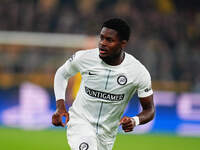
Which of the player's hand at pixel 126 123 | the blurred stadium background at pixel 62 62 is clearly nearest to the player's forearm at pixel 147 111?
the player's hand at pixel 126 123

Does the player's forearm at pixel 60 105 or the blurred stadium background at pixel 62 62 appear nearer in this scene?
the player's forearm at pixel 60 105

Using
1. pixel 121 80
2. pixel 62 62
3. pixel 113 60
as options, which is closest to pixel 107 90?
pixel 121 80

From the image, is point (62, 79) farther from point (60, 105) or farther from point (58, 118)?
point (58, 118)

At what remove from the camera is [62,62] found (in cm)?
1532

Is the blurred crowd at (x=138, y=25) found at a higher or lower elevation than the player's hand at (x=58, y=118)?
lower

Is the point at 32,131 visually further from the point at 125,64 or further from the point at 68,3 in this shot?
the point at 125,64

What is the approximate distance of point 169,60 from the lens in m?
15.5

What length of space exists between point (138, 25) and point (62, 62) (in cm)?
298

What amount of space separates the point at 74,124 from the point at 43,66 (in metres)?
8.93

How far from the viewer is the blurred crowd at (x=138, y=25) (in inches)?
608

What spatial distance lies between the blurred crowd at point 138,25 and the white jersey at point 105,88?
862cm

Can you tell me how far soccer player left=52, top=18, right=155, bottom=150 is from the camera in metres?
6.35

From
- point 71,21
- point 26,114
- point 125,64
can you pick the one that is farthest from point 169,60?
point 125,64

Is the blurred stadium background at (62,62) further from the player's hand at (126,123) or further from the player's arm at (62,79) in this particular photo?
the player's hand at (126,123)
